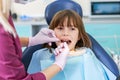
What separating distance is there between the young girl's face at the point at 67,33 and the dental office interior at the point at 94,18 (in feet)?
5.53

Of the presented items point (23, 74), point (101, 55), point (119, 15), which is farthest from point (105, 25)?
point (23, 74)

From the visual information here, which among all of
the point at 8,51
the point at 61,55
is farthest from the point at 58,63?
the point at 8,51

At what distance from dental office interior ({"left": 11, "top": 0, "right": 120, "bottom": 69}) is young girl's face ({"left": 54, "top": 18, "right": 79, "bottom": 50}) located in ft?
5.53

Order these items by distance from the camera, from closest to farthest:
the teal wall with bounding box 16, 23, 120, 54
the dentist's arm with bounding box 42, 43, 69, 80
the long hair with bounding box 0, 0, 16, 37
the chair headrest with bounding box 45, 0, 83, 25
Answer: the long hair with bounding box 0, 0, 16, 37 < the dentist's arm with bounding box 42, 43, 69, 80 < the chair headrest with bounding box 45, 0, 83, 25 < the teal wall with bounding box 16, 23, 120, 54

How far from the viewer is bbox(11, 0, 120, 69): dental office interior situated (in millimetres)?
3385

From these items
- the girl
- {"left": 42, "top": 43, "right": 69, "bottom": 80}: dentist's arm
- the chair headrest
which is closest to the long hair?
the girl

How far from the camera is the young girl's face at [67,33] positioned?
169 centimetres

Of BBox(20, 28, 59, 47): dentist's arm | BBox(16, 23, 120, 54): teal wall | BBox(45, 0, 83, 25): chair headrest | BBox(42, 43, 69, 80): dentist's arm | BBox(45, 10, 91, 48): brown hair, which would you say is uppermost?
BBox(45, 0, 83, 25): chair headrest

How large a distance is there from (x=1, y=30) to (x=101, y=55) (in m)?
0.84

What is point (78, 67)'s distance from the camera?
1704 millimetres

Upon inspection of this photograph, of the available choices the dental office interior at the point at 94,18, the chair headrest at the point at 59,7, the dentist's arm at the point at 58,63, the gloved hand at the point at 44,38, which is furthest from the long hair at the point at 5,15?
the dental office interior at the point at 94,18

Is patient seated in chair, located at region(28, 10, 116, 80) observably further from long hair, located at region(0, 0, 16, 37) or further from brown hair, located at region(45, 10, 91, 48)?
long hair, located at region(0, 0, 16, 37)

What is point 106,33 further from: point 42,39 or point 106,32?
point 42,39

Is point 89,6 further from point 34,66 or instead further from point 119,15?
point 34,66
